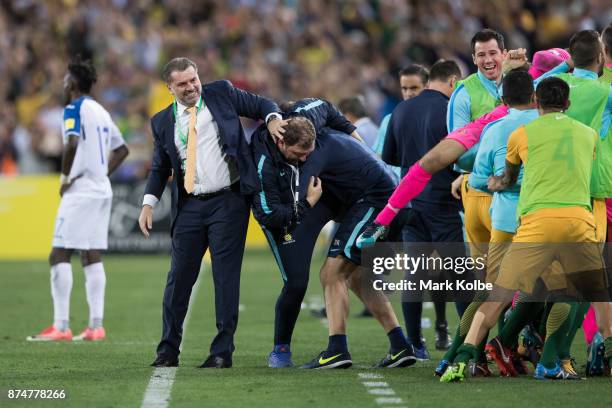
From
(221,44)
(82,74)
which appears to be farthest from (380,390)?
(221,44)

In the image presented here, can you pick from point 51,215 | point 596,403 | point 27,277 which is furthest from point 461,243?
point 51,215

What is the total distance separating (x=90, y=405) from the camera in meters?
7.71

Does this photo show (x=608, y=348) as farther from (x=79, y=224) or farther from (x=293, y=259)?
(x=79, y=224)

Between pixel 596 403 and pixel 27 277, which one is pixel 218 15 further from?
pixel 596 403

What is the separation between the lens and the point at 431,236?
433 inches

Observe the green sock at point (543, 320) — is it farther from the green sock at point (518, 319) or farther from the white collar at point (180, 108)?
the white collar at point (180, 108)

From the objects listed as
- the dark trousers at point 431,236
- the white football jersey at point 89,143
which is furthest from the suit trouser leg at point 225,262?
the white football jersey at point 89,143

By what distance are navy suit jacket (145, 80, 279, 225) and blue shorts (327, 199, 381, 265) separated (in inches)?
29.3

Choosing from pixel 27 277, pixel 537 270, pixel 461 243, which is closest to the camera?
pixel 537 270

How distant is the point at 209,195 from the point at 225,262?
51 centimetres

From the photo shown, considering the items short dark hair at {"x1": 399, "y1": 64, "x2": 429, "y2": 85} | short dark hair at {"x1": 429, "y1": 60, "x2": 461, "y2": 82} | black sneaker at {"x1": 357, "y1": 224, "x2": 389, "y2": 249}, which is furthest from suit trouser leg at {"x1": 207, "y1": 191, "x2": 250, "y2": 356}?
short dark hair at {"x1": 399, "y1": 64, "x2": 429, "y2": 85}

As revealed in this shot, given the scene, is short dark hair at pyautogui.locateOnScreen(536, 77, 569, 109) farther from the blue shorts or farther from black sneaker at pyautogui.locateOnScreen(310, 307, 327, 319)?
black sneaker at pyautogui.locateOnScreen(310, 307, 327, 319)

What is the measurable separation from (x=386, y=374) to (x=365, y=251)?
904 mm

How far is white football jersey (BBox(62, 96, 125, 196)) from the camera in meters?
12.2
